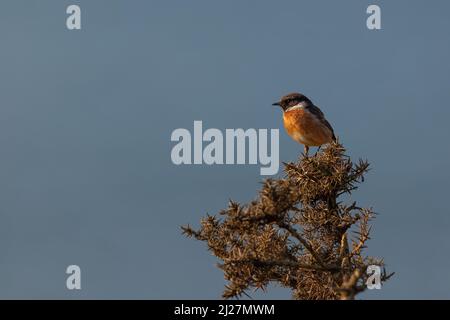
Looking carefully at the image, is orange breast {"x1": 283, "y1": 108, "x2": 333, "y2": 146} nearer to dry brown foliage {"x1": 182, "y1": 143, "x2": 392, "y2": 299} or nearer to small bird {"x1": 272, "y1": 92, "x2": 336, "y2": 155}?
small bird {"x1": 272, "y1": 92, "x2": 336, "y2": 155}

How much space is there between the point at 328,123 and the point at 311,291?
486cm

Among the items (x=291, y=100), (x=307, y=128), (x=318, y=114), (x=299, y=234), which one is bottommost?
(x=299, y=234)

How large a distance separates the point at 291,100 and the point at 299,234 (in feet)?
16.4

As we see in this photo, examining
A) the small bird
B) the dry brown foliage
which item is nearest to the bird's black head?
the small bird

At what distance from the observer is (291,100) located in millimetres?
11461

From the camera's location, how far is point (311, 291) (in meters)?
7.04

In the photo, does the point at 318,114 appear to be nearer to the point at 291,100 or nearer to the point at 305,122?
the point at 305,122

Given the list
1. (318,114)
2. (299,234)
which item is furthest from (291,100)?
(299,234)

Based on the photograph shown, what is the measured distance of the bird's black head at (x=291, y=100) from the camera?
447 inches

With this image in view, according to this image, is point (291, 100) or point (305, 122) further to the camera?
point (291, 100)

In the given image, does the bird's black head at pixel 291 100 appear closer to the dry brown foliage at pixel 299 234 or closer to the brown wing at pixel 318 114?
the brown wing at pixel 318 114

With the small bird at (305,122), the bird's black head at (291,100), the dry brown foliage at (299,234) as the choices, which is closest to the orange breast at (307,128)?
the small bird at (305,122)

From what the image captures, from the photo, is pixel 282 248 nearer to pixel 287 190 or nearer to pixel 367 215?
pixel 367 215
